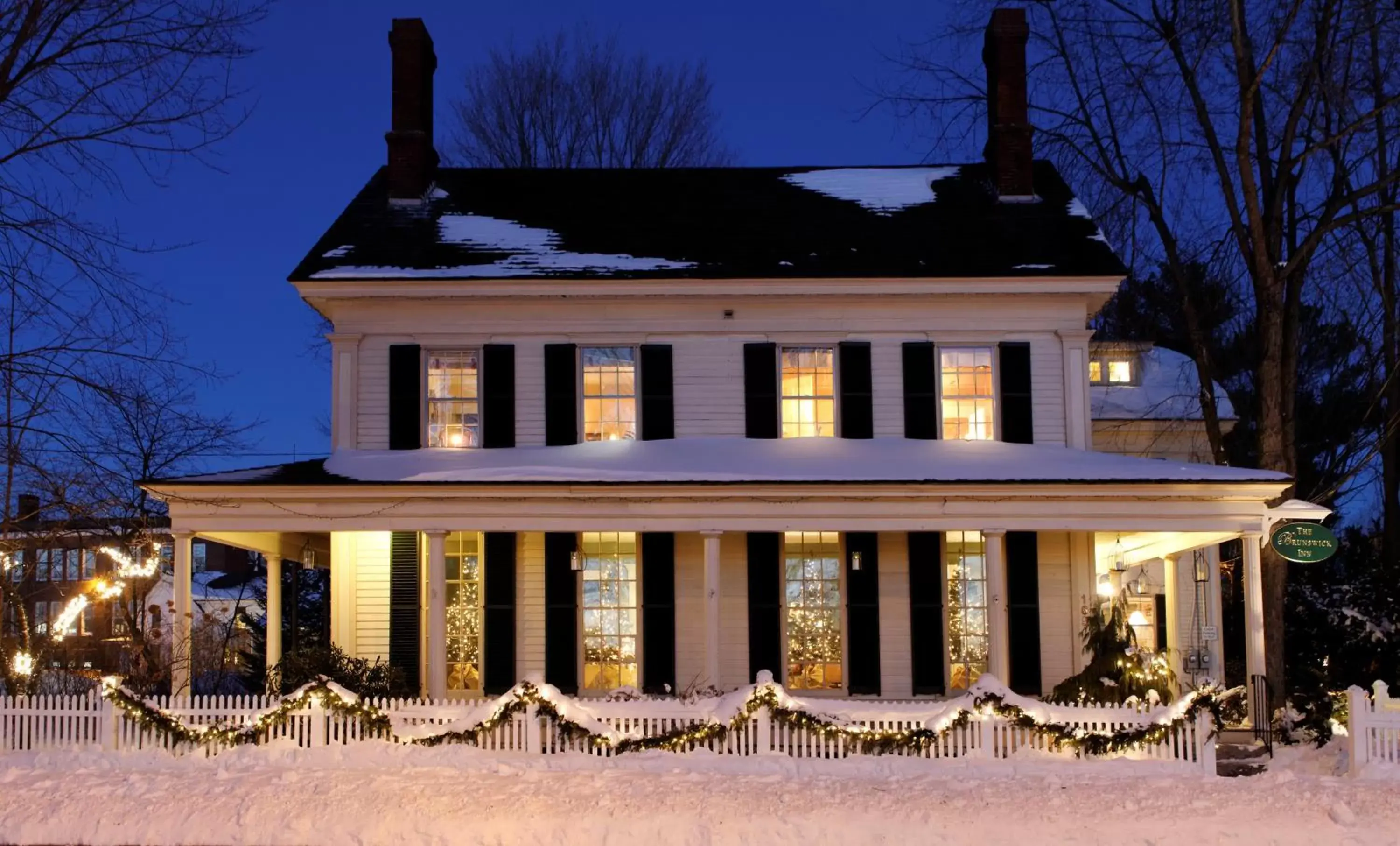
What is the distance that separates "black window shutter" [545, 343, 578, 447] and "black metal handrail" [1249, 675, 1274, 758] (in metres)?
9.54

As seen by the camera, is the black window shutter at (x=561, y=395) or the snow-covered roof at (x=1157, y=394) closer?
the black window shutter at (x=561, y=395)

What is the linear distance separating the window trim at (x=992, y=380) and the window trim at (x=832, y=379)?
4.58 ft

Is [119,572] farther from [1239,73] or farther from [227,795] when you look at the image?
[1239,73]

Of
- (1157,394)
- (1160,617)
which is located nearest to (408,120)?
(1160,617)

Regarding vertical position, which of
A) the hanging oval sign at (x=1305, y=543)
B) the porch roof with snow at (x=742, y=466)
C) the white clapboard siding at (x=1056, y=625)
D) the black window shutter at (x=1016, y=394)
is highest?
the black window shutter at (x=1016, y=394)

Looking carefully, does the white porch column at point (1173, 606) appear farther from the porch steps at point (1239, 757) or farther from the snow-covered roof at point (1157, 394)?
the snow-covered roof at point (1157, 394)

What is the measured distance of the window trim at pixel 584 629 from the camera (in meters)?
18.9

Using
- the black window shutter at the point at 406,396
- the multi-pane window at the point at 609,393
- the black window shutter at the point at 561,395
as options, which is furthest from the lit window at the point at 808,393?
the black window shutter at the point at 406,396

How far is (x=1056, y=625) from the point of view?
19266 mm

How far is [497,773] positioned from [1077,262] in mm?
11372

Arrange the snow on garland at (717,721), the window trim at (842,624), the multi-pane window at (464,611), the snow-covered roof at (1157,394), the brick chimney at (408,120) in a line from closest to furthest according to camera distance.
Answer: the snow on garland at (717,721) < the window trim at (842,624) < the multi-pane window at (464,611) < the brick chimney at (408,120) < the snow-covered roof at (1157,394)

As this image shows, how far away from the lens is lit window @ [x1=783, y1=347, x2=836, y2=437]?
1973cm

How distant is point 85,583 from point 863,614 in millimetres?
15534

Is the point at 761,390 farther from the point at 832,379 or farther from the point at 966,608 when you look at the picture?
the point at 966,608
